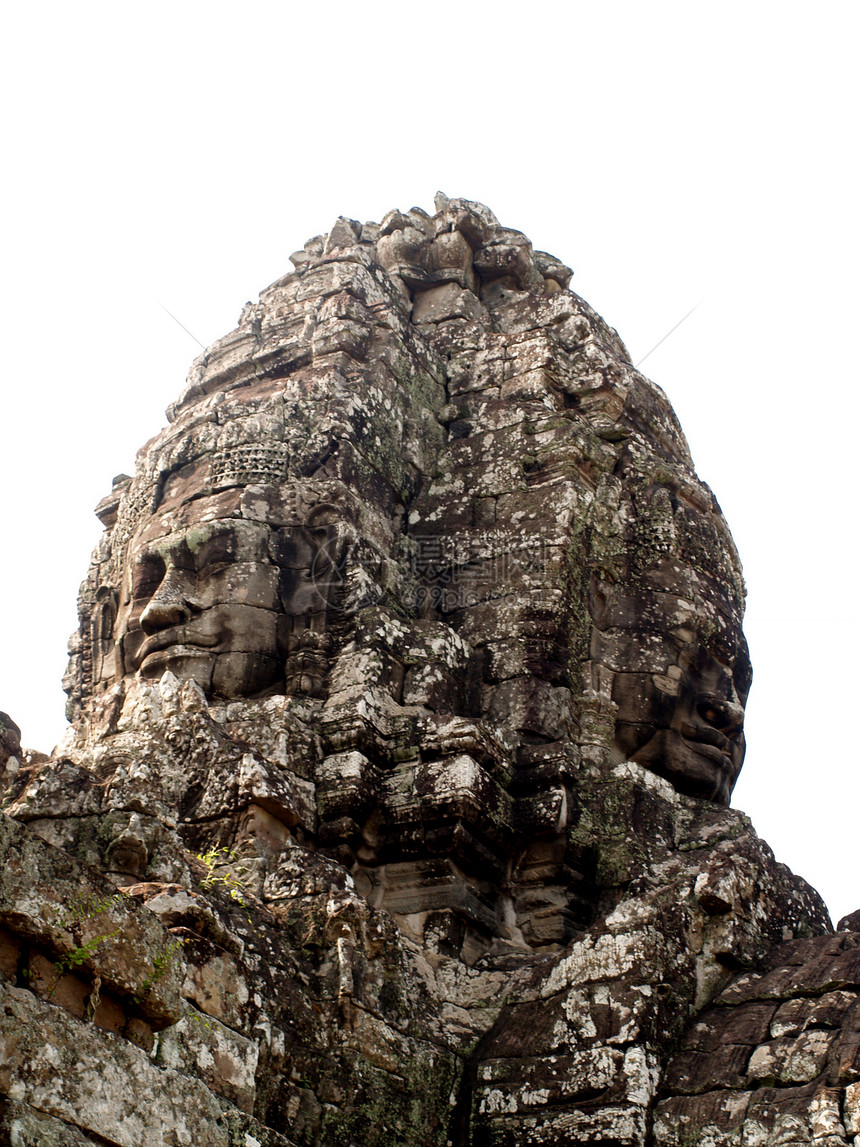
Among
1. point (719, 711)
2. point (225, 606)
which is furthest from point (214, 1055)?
point (719, 711)

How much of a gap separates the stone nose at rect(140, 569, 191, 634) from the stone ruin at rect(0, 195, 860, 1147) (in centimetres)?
3

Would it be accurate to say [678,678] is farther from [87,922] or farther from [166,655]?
[87,922]

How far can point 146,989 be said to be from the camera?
5215mm

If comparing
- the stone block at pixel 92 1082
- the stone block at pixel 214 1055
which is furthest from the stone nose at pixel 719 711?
the stone block at pixel 92 1082

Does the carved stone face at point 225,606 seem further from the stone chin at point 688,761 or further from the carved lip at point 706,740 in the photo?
the carved lip at point 706,740

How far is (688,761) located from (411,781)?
2.33 metres

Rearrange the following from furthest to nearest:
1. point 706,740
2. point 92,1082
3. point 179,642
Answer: point 706,740
point 179,642
point 92,1082

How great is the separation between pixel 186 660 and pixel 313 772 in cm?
131

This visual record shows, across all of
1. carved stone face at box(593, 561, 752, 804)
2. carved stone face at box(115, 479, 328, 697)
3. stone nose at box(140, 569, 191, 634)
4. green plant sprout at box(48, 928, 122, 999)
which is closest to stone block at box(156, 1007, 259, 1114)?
green plant sprout at box(48, 928, 122, 999)

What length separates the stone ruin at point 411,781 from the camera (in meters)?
6.12

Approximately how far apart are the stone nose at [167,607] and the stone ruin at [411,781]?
3cm

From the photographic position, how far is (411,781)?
8.91 m

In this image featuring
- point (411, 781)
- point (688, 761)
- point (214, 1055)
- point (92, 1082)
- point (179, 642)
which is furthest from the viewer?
point (688, 761)

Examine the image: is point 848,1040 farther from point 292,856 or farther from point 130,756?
point 130,756
